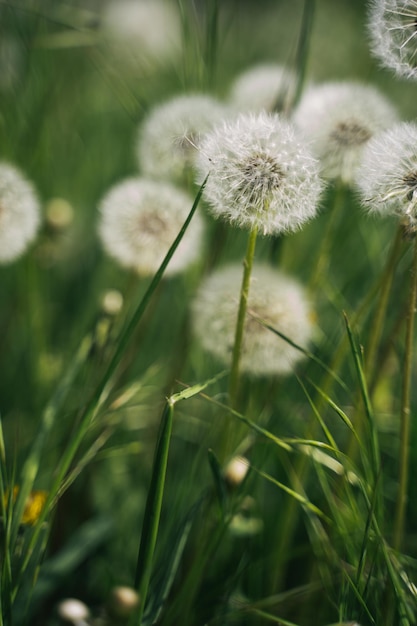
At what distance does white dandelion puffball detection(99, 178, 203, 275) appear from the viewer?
51.3 inches

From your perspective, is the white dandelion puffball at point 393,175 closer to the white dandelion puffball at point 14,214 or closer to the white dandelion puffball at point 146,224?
the white dandelion puffball at point 146,224

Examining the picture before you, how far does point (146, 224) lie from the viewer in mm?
1324

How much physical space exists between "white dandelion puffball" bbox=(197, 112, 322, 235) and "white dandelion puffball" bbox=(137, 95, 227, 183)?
36cm

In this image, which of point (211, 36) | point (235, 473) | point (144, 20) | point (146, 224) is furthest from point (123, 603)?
point (144, 20)

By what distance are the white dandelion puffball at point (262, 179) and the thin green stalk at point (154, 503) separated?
281 millimetres

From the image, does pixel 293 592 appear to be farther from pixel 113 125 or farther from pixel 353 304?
pixel 113 125

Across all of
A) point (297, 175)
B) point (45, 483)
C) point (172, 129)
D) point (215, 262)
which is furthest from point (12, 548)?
point (172, 129)

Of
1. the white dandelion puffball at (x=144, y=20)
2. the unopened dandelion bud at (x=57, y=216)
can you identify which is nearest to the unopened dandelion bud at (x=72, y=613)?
the unopened dandelion bud at (x=57, y=216)

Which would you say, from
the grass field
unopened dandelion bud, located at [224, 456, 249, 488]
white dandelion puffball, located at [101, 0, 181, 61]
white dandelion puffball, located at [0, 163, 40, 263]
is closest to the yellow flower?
the grass field

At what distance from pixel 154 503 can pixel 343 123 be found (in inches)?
31.8

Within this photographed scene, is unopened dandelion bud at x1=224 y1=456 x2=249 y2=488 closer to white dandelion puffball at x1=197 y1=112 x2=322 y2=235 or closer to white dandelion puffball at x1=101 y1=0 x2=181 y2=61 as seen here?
white dandelion puffball at x1=197 y1=112 x2=322 y2=235

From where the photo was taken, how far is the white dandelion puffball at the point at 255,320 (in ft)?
3.69

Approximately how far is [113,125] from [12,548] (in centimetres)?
221

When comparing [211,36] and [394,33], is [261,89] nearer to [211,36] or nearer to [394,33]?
[211,36]
